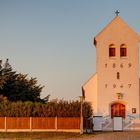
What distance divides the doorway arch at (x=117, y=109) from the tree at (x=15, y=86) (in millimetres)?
11667

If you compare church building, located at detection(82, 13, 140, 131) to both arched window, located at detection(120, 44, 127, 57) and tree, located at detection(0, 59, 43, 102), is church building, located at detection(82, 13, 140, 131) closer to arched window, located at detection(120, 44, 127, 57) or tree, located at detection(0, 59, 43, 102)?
arched window, located at detection(120, 44, 127, 57)

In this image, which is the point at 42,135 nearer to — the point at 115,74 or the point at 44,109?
the point at 44,109

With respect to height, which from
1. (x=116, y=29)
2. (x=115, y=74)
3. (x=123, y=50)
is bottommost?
(x=115, y=74)

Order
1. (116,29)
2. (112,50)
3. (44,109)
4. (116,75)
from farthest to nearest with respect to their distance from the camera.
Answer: (112,50), (116,29), (116,75), (44,109)

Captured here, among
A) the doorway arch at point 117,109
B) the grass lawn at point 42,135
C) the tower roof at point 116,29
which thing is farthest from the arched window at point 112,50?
the grass lawn at point 42,135

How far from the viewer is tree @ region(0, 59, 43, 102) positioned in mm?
64562

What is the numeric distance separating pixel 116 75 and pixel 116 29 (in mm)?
4851

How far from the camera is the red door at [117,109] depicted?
61.4 m

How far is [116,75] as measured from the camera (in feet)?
202

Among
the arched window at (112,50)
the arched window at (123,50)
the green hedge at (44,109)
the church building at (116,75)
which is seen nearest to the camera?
the green hedge at (44,109)

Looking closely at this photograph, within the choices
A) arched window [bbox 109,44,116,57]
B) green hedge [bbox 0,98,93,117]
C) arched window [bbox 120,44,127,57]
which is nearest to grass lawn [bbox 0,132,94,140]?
green hedge [bbox 0,98,93,117]

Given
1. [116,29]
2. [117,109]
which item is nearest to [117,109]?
[117,109]

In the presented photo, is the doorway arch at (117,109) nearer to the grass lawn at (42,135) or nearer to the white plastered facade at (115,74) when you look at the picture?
the white plastered facade at (115,74)

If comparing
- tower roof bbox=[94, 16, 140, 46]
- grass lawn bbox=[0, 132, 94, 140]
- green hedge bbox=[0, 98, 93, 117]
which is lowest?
grass lawn bbox=[0, 132, 94, 140]
